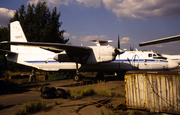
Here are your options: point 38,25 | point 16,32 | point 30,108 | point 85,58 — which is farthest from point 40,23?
point 30,108

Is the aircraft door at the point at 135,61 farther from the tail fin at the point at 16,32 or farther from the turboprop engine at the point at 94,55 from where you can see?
the tail fin at the point at 16,32

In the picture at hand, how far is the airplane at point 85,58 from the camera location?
14492 mm

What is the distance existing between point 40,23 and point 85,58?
21567 mm

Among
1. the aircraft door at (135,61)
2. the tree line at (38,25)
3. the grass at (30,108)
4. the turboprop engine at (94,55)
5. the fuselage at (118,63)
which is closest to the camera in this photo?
the grass at (30,108)

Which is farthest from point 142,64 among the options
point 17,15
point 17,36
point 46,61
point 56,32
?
point 17,15

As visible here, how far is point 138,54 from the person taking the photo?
646 inches

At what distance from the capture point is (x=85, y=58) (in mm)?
15195

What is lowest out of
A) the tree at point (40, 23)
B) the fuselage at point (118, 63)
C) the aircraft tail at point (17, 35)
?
the fuselage at point (118, 63)

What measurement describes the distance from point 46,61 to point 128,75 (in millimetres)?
14197

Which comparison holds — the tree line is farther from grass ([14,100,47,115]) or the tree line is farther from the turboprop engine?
grass ([14,100,47,115])

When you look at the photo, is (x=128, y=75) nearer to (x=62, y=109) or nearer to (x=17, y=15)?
(x=62, y=109)

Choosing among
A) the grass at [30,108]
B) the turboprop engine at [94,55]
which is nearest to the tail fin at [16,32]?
the turboprop engine at [94,55]

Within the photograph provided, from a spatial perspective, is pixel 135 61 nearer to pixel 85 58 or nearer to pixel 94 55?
pixel 94 55

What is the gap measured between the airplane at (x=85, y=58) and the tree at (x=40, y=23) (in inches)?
441
